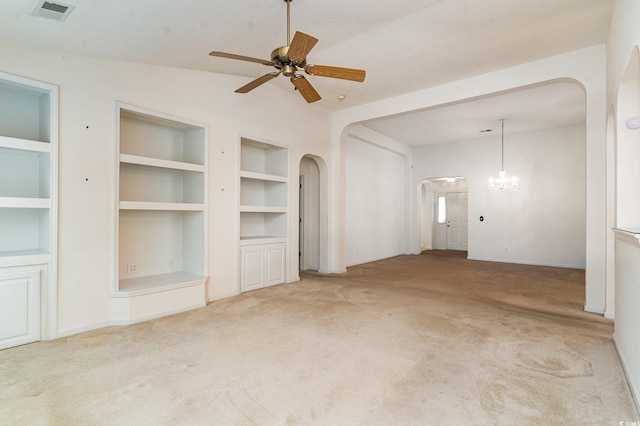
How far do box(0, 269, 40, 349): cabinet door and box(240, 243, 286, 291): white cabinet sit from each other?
2.38 m

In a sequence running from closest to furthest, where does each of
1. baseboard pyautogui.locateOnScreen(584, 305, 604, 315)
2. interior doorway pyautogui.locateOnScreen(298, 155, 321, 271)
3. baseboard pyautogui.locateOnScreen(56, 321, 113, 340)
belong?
baseboard pyautogui.locateOnScreen(56, 321, 113, 340) → baseboard pyautogui.locateOnScreen(584, 305, 604, 315) → interior doorway pyautogui.locateOnScreen(298, 155, 321, 271)

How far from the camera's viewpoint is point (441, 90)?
5.06 m

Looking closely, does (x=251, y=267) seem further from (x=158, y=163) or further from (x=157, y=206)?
(x=158, y=163)

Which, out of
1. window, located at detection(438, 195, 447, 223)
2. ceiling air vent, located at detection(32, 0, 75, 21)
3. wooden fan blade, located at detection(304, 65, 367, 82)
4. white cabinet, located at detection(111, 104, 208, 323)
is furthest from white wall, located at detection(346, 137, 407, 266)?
ceiling air vent, located at detection(32, 0, 75, 21)

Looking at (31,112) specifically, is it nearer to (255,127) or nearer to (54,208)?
(54,208)

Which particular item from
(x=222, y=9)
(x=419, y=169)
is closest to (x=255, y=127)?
(x=222, y=9)

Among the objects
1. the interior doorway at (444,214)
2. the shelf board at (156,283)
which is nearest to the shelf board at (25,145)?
the shelf board at (156,283)

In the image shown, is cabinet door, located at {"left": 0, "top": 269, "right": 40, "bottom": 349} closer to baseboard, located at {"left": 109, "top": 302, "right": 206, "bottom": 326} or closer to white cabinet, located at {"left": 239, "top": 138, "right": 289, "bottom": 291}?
baseboard, located at {"left": 109, "top": 302, "right": 206, "bottom": 326}

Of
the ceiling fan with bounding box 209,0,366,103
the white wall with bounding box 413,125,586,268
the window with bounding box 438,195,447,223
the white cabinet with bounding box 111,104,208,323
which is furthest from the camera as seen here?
the window with bounding box 438,195,447,223

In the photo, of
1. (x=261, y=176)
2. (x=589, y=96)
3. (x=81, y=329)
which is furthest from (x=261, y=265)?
(x=589, y=96)

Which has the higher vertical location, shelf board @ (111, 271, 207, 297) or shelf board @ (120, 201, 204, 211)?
shelf board @ (120, 201, 204, 211)

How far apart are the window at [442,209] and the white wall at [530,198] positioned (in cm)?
260

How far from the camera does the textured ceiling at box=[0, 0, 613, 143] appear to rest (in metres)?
2.73

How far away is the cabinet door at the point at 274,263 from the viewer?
5.21 metres
